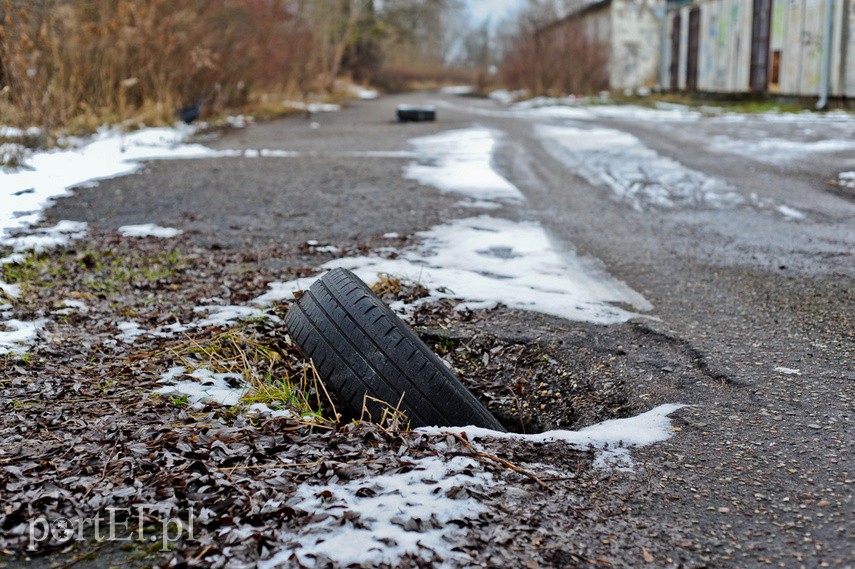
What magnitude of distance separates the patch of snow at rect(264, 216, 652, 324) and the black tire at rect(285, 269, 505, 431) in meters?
0.98

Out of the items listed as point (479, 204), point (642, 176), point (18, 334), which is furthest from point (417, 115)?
point (18, 334)

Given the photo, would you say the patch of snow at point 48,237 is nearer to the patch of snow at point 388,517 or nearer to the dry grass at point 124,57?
the dry grass at point 124,57

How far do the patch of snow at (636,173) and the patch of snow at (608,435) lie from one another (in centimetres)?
426

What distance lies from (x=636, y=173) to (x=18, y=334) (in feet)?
20.6

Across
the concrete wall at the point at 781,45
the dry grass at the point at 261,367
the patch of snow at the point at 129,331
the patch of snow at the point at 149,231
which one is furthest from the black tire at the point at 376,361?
the concrete wall at the point at 781,45

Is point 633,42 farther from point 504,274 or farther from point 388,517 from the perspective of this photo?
point 388,517

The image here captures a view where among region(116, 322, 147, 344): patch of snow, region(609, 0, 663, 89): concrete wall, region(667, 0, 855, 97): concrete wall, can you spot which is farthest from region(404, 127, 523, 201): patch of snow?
region(609, 0, 663, 89): concrete wall

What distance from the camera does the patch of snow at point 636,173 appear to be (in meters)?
6.97

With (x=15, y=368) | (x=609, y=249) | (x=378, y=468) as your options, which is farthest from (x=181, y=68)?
(x=378, y=468)

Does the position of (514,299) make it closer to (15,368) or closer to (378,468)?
(378,468)

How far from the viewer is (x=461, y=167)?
8.63m

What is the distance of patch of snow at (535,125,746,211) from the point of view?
697 cm

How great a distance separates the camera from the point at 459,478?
221 cm

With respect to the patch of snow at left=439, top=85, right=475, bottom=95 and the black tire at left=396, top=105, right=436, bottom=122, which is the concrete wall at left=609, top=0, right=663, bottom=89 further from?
the black tire at left=396, top=105, right=436, bottom=122
